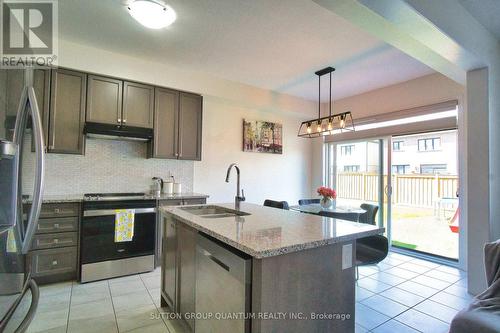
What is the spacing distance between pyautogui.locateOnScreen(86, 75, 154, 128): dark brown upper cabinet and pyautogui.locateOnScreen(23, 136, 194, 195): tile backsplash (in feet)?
1.40

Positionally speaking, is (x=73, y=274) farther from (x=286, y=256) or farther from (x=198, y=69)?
(x=198, y=69)

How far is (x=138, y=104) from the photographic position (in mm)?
3469

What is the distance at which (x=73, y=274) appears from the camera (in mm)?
2916

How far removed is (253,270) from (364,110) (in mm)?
4402

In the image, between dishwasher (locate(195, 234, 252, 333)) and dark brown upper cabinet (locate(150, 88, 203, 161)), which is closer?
dishwasher (locate(195, 234, 252, 333))

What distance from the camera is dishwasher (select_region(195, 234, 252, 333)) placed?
119 centimetres

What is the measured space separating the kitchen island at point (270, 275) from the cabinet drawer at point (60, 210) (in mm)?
1843

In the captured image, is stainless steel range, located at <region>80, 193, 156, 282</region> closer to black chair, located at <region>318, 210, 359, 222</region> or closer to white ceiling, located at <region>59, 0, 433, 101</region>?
white ceiling, located at <region>59, 0, 433, 101</region>

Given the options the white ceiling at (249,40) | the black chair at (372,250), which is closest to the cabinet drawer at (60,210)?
the white ceiling at (249,40)

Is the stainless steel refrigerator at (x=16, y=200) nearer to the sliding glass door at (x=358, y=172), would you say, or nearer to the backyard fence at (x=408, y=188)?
the sliding glass door at (x=358, y=172)

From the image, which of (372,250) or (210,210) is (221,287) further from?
(372,250)

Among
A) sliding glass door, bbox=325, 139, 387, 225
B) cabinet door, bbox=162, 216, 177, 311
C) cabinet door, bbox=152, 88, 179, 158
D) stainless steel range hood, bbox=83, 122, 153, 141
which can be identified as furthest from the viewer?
sliding glass door, bbox=325, 139, 387, 225

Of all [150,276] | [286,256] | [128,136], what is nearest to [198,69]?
[128,136]

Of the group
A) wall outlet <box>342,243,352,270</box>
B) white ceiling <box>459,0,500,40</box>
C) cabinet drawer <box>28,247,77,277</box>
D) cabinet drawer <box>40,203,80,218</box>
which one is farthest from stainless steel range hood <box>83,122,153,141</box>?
white ceiling <box>459,0,500,40</box>
